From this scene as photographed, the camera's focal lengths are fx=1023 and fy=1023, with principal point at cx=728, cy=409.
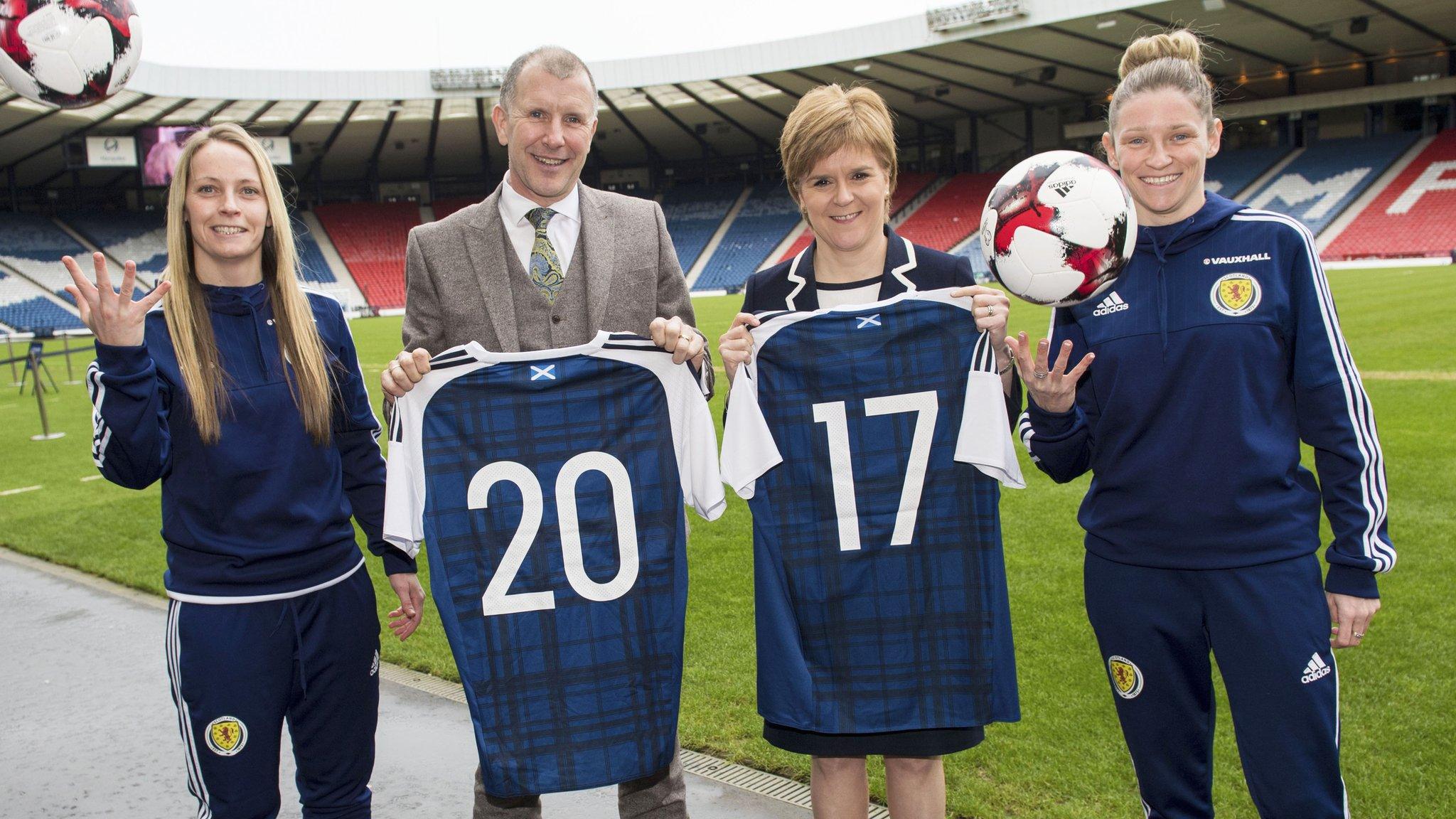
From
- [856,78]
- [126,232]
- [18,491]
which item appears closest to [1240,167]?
[856,78]

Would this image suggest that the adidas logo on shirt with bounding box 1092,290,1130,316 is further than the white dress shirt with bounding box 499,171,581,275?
No

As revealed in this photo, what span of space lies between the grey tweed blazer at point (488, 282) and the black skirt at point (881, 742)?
0.95 metres

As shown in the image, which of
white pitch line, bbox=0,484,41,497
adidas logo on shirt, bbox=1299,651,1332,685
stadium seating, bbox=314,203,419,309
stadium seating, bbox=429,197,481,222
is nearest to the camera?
adidas logo on shirt, bbox=1299,651,1332,685

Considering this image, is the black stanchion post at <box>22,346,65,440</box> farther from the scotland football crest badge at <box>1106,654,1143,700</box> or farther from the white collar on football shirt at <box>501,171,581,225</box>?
the scotland football crest badge at <box>1106,654,1143,700</box>

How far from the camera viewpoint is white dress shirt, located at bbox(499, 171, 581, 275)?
2.77 metres

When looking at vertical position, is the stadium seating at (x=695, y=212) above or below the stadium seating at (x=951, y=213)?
above

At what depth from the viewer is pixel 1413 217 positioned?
2953cm

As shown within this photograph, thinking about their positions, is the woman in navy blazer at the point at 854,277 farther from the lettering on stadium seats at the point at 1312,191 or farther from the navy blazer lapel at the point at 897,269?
the lettering on stadium seats at the point at 1312,191

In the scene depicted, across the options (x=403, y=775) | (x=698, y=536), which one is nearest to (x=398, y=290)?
(x=698, y=536)

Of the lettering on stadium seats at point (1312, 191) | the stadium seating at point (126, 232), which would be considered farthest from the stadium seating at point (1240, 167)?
the stadium seating at point (126, 232)

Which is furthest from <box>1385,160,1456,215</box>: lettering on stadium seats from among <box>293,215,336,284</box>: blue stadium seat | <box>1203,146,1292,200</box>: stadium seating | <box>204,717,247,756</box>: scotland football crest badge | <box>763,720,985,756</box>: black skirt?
<box>293,215,336,284</box>: blue stadium seat

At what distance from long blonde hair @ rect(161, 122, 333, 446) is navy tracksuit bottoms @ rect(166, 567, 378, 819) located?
0.43 m

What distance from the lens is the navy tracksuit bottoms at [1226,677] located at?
2170 millimetres

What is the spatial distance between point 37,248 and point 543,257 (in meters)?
45.5
